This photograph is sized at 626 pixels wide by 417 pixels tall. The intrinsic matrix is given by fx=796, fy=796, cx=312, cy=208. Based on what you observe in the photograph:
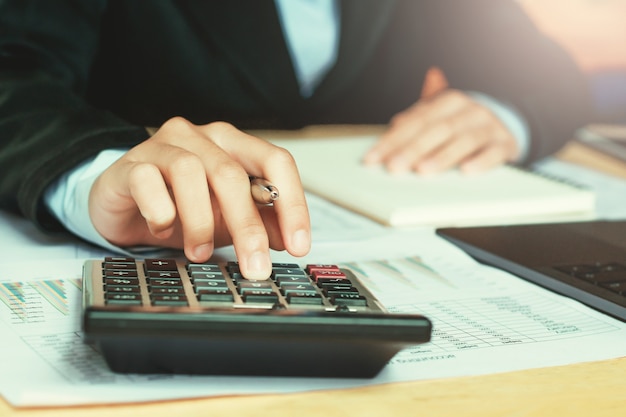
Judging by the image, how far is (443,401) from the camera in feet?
1.17

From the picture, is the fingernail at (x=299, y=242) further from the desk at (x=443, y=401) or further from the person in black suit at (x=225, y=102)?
the desk at (x=443, y=401)

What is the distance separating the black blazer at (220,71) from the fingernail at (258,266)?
0.20 meters

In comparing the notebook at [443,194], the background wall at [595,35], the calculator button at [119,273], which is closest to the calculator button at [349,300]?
the calculator button at [119,273]

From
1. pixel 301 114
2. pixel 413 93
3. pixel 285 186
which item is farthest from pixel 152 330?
pixel 413 93

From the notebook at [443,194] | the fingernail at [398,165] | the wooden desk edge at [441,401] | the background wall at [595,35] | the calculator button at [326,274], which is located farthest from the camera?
the background wall at [595,35]

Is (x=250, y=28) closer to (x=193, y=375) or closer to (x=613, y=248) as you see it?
(x=613, y=248)

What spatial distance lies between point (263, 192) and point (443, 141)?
0.49 metres

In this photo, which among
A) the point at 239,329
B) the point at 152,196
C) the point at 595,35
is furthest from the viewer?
the point at 595,35

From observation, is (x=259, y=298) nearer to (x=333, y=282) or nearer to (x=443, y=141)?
(x=333, y=282)

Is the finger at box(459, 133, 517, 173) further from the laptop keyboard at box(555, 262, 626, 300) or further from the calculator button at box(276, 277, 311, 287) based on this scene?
the calculator button at box(276, 277, 311, 287)

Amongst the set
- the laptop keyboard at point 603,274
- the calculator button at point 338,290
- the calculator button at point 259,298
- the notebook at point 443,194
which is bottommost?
the notebook at point 443,194

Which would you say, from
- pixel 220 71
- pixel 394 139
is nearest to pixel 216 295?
pixel 394 139

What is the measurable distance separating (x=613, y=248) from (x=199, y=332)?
398mm

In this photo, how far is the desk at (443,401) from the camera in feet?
1.07
